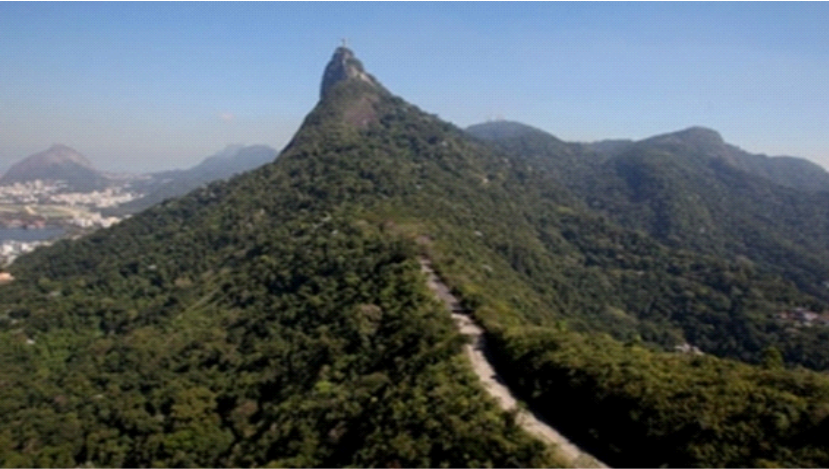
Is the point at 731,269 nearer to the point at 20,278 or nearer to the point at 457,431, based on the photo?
the point at 457,431

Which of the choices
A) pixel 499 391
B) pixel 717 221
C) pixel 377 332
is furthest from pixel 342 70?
pixel 499 391

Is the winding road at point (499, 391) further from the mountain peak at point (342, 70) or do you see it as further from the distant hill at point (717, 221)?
the mountain peak at point (342, 70)

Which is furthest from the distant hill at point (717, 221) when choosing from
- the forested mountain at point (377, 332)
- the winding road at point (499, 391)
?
the winding road at point (499, 391)

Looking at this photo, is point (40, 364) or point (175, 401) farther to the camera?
point (40, 364)

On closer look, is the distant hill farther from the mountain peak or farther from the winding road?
the winding road

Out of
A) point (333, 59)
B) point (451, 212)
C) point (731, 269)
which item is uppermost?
point (333, 59)

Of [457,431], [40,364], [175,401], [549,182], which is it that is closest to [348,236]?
[175,401]

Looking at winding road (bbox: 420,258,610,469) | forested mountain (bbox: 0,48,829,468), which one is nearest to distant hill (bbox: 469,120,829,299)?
forested mountain (bbox: 0,48,829,468)
